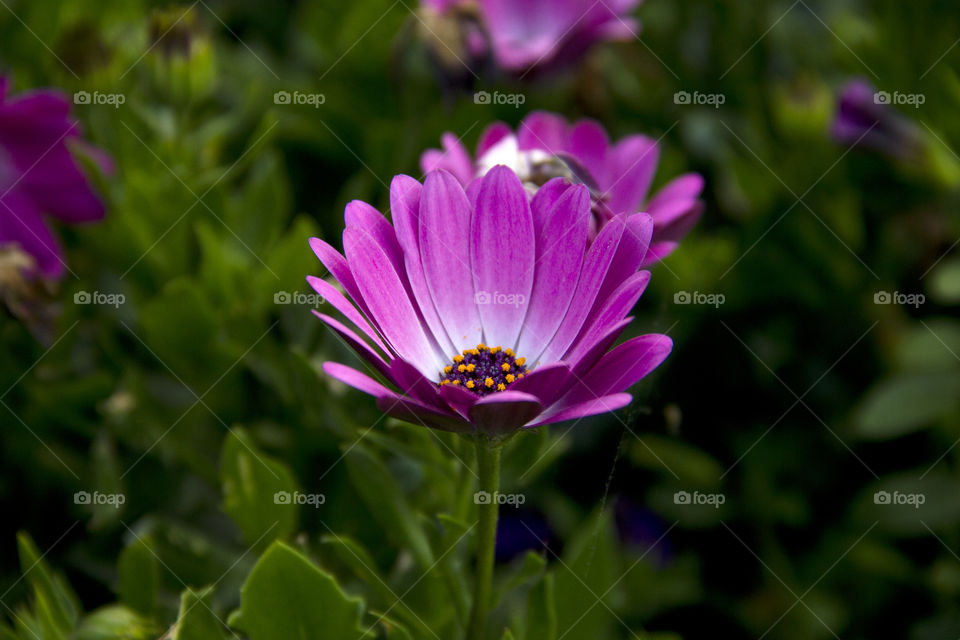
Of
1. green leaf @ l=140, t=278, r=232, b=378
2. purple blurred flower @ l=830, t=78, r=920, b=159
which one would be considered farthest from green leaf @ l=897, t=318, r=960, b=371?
green leaf @ l=140, t=278, r=232, b=378

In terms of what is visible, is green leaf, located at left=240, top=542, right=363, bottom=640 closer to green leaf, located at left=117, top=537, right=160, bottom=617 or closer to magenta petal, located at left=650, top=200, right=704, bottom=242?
green leaf, located at left=117, top=537, right=160, bottom=617

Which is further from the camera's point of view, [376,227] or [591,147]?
[591,147]

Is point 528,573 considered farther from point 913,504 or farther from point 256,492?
point 913,504

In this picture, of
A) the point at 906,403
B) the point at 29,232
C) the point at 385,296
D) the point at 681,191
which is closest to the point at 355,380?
the point at 385,296

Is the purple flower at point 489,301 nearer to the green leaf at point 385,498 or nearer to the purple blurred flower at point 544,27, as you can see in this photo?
the green leaf at point 385,498

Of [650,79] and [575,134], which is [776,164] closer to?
[650,79]

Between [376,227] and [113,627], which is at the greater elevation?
[376,227]

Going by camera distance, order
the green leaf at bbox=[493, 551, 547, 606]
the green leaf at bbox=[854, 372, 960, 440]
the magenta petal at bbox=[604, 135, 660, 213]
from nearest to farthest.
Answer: the green leaf at bbox=[493, 551, 547, 606] < the magenta petal at bbox=[604, 135, 660, 213] < the green leaf at bbox=[854, 372, 960, 440]

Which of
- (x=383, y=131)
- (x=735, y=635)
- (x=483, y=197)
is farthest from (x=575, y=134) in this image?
(x=735, y=635)
